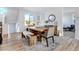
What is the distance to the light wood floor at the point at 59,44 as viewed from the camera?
8.28 feet

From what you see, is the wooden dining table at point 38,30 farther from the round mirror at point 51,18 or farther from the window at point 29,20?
the round mirror at point 51,18

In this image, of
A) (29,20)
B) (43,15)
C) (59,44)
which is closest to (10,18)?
(29,20)

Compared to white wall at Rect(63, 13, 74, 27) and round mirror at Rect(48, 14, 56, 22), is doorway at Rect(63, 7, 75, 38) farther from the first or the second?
round mirror at Rect(48, 14, 56, 22)

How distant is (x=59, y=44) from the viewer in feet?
8.49

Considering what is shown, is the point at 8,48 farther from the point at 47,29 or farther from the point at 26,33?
the point at 47,29

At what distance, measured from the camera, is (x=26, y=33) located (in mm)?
2598

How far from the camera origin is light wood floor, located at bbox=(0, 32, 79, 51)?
252 centimetres

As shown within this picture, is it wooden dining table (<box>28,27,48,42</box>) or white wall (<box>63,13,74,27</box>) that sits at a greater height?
white wall (<box>63,13,74,27</box>)

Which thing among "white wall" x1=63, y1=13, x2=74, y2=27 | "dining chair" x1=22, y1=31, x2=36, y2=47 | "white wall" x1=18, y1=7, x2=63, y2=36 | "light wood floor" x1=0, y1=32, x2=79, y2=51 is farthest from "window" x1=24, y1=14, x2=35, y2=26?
"white wall" x1=63, y1=13, x2=74, y2=27

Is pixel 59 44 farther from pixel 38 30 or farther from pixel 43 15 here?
pixel 43 15

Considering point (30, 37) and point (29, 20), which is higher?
point (29, 20)

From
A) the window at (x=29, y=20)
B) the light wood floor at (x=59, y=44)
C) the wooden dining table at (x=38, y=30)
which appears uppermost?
the window at (x=29, y=20)

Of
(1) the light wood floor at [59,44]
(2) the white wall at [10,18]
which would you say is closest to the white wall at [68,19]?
(1) the light wood floor at [59,44]
